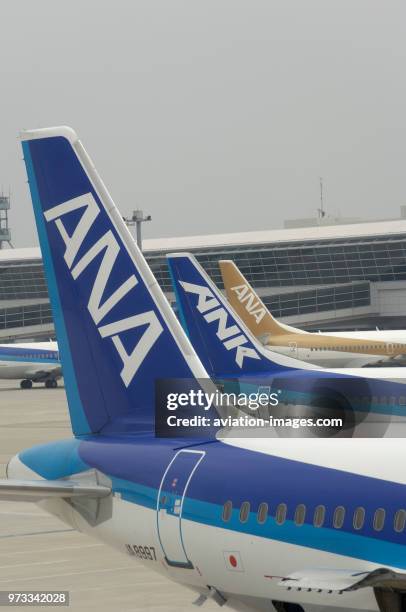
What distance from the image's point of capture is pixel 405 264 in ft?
431

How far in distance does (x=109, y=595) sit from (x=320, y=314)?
116 meters

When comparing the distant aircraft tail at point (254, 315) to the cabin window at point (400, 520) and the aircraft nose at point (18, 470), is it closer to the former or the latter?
the aircraft nose at point (18, 470)

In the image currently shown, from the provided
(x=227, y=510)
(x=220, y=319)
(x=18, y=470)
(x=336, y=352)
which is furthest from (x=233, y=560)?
(x=336, y=352)

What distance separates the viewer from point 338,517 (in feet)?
35.6

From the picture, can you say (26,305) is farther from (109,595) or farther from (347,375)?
(109,595)

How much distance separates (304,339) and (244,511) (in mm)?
55332

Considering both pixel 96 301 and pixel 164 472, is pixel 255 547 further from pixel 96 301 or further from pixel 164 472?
pixel 96 301

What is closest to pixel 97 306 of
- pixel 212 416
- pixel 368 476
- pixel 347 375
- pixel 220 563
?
pixel 212 416

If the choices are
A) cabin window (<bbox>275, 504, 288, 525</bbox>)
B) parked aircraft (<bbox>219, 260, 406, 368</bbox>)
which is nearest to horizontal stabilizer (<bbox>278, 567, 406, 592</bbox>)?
cabin window (<bbox>275, 504, 288, 525</bbox>)

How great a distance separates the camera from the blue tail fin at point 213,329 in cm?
3441

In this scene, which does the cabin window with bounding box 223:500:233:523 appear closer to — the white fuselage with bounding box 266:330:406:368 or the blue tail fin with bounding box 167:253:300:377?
the blue tail fin with bounding box 167:253:300:377

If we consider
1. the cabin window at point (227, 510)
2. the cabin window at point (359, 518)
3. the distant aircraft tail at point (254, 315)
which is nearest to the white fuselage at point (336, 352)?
the distant aircraft tail at point (254, 315)

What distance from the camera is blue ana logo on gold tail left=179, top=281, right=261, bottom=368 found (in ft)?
112

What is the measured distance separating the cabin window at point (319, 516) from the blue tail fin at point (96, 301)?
330cm
